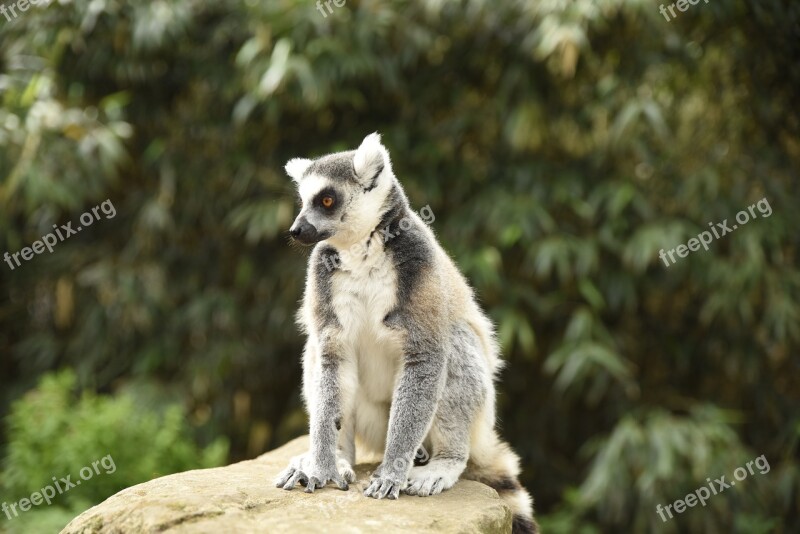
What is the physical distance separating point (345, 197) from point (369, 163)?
0.17 m

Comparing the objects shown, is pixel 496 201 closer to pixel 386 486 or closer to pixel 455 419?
pixel 455 419

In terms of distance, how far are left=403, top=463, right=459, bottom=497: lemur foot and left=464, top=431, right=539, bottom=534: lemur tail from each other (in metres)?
0.31

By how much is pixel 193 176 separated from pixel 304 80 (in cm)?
147

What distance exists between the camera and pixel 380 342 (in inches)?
128

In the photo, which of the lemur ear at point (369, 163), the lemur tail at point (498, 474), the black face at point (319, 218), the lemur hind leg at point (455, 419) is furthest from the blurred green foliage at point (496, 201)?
the black face at point (319, 218)

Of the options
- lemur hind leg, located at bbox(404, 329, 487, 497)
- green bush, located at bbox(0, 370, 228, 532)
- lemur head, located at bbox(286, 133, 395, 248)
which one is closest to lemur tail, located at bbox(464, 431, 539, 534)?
lemur hind leg, located at bbox(404, 329, 487, 497)

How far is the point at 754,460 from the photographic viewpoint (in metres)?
5.64

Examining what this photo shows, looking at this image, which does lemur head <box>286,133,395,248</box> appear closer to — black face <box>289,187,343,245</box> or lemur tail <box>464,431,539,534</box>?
black face <box>289,187,343,245</box>

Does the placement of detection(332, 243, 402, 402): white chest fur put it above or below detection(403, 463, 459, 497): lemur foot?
above

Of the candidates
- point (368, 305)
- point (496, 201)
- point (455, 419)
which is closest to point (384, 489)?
point (455, 419)

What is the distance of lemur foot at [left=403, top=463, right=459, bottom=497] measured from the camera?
3197 millimetres

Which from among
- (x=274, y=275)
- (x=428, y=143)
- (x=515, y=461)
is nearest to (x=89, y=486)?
(x=274, y=275)

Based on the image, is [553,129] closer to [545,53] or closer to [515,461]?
[545,53]

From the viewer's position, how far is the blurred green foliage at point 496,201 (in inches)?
221
